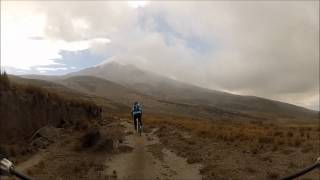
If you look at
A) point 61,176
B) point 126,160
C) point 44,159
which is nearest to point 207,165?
point 126,160

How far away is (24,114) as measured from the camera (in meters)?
30.5

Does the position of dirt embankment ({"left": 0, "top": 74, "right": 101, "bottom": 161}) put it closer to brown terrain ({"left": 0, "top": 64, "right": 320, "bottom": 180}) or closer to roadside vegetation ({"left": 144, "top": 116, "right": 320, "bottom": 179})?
brown terrain ({"left": 0, "top": 64, "right": 320, "bottom": 180})

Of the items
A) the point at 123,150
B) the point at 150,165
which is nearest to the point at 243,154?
the point at 150,165

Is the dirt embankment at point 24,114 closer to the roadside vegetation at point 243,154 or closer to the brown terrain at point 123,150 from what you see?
the brown terrain at point 123,150

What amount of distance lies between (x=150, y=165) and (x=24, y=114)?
11.9 m

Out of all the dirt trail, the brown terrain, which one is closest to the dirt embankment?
the brown terrain

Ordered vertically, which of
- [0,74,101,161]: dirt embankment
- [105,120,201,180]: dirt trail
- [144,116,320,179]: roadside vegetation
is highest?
[0,74,101,161]: dirt embankment

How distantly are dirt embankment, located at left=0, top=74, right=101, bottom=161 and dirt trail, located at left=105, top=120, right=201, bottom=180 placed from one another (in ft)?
21.0

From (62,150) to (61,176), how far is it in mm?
8450

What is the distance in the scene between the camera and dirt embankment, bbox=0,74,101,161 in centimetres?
2741

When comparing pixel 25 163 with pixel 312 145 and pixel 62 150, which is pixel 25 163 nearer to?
pixel 62 150

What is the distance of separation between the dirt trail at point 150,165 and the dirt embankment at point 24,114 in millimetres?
6402

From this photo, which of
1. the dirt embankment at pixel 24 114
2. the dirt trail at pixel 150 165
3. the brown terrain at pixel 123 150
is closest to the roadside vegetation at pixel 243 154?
the brown terrain at pixel 123 150

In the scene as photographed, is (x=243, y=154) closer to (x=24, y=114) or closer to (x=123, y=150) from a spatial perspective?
(x=123, y=150)
